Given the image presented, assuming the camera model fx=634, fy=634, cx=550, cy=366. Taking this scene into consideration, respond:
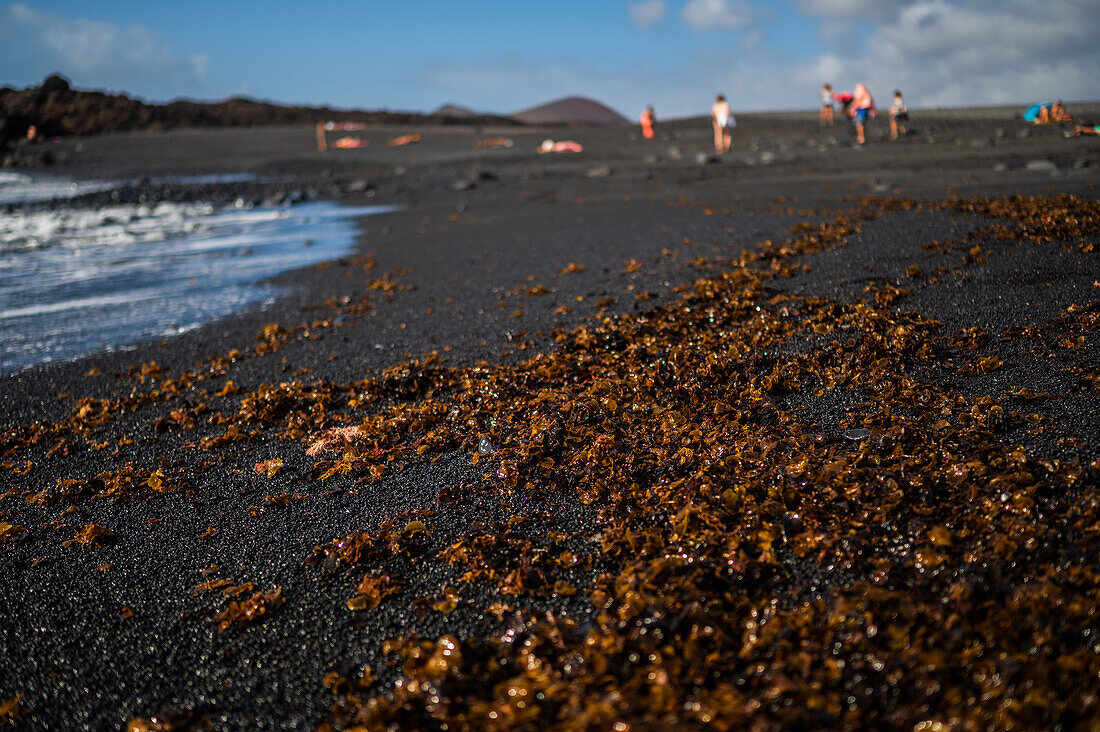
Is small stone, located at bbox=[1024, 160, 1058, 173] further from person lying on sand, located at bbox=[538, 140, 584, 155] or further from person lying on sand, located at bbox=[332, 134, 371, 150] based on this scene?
person lying on sand, located at bbox=[332, 134, 371, 150]

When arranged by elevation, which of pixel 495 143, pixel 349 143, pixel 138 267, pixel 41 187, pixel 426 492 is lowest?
pixel 426 492

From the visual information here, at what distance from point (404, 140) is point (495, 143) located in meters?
5.66

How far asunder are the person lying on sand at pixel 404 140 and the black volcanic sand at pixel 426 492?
23.8 meters

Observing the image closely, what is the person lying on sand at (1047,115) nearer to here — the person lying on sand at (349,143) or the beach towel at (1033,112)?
the beach towel at (1033,112)

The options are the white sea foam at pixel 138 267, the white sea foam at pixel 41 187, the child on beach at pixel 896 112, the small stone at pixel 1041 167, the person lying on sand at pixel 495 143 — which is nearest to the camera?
the white sea foam at pixel 138 267

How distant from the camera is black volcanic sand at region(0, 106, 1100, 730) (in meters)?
2.14

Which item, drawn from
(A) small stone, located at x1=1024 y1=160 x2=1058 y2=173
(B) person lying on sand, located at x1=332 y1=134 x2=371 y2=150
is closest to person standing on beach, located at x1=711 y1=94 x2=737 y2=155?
(A) small stone, located at x1=1024 y1=160 x2=1058 y2=173

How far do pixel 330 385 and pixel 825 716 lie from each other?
3924 millimetres

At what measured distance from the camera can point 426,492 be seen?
3307 mm

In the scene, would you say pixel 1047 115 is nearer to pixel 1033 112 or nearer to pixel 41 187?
pixel 1033 112

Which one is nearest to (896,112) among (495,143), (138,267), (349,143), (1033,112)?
(1033,112)

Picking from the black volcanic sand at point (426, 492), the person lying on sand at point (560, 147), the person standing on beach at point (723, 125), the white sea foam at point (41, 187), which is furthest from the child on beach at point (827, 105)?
the white sea foam at point (41, 187)

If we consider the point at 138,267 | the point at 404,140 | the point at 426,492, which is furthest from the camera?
the point at 404,140

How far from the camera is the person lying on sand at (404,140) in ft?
101
